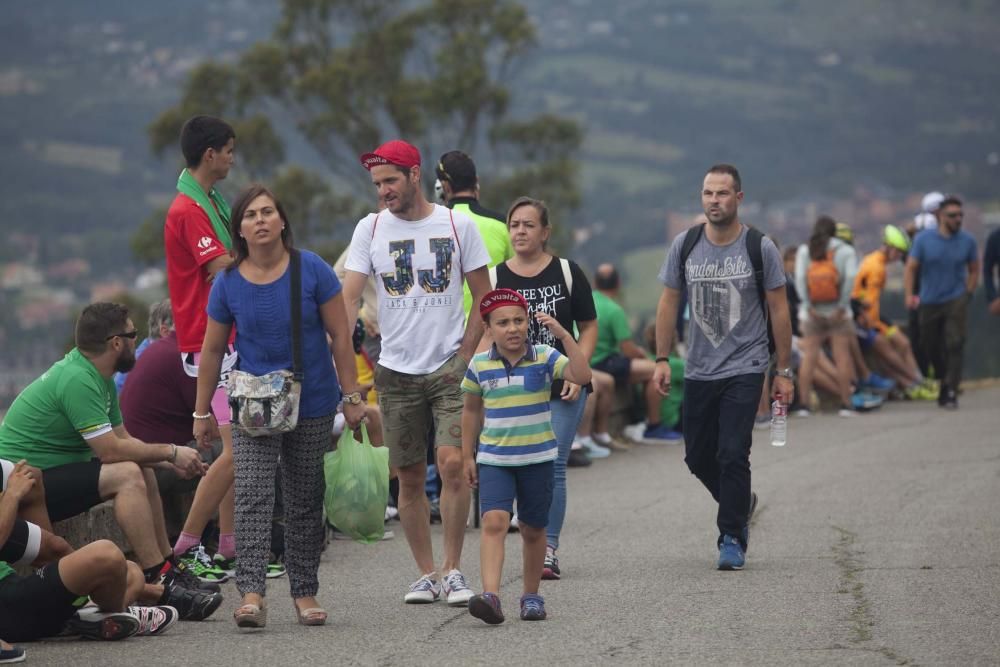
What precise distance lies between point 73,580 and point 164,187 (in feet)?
380

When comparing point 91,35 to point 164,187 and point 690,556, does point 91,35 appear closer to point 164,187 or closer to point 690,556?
point 164,187

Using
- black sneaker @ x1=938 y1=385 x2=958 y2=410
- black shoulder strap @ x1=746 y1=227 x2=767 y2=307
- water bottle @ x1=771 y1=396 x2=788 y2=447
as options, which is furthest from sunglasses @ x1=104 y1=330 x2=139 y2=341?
black sneaker @ x1=938 y1=385 x2=958 y2=410

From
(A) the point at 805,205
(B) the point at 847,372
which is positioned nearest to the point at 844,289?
(B) the point at 847,372

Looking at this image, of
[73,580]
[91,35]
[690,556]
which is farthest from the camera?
[91,35]

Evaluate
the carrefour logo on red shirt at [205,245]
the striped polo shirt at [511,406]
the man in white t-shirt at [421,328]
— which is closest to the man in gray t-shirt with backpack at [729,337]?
the man in white t-shirt at [421,328]

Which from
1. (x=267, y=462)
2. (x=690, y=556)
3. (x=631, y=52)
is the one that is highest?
(x=631, y=52)

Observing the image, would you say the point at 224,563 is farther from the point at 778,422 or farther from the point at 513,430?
the point at 778,422

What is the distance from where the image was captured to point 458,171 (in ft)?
32.2

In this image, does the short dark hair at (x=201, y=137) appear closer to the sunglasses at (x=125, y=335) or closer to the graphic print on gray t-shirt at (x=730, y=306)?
the sunglasses at (x=125, y=335)

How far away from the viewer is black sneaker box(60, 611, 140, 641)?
7.21 meters

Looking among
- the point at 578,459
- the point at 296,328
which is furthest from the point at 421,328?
the point at 578,459

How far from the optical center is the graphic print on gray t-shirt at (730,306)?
8.96 m

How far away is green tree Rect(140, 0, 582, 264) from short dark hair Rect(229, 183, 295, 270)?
40399mm

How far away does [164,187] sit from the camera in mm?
119938
